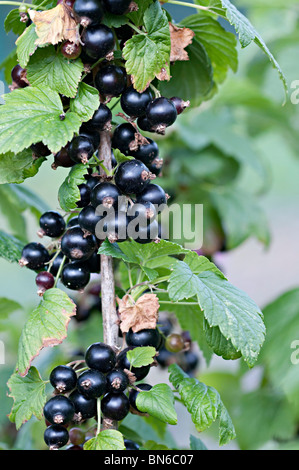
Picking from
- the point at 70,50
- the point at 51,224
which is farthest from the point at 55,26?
the point at 51,224

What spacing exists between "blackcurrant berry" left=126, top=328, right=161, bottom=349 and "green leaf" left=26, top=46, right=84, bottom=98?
0.29 metres

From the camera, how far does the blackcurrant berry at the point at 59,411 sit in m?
0.66

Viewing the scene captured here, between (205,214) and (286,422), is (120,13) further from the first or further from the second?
(286,422)

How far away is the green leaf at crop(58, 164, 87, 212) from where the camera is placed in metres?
0.68

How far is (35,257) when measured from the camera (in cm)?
77

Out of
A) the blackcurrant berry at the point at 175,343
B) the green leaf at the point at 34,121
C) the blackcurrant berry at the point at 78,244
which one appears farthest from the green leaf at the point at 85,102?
the blackcurrant berry at the point at 175,343

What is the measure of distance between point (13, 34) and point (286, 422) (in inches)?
44.2

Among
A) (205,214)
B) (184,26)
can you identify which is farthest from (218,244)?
(184,26)

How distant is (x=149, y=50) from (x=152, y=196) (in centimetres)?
17

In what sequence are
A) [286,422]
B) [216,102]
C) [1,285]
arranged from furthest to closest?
[1,285] → [216,102] → [286,422]

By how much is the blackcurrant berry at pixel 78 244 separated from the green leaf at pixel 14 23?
295 mm

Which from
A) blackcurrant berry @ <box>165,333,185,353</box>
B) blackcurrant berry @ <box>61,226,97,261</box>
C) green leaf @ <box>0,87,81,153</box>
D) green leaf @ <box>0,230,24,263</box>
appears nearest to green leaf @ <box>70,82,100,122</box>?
green leaf @ <box>0,87,81,153</box>
